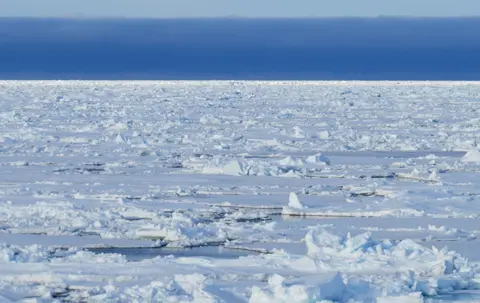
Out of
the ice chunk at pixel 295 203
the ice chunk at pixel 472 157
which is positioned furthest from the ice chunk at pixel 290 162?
the ice chunk at pixel 295 203

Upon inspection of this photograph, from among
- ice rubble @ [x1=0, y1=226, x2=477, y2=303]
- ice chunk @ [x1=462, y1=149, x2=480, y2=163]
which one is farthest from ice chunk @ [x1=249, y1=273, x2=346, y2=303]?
ice chunk @ [x1=462, y1=149, x2=480, y2=163]

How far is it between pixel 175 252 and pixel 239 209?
1.65 m

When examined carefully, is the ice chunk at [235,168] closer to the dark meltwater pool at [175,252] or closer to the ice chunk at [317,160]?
the ice chunk at [317,160]

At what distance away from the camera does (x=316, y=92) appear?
26.7 m

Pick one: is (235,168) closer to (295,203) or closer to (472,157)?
Result: (295,203)

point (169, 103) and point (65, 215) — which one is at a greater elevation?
point (169, 103)

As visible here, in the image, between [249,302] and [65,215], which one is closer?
[249,302]

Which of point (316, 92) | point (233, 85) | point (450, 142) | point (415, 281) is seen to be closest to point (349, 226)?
point (415, 281)

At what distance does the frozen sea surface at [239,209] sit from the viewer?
601 cm

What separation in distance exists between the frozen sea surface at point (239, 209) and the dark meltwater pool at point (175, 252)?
0.04ft

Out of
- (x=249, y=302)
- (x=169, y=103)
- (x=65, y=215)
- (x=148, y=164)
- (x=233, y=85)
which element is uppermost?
(x=233, y=85)

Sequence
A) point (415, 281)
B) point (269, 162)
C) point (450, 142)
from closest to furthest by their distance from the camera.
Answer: point (415, 281) → point (269, 162) → point (450, 142)

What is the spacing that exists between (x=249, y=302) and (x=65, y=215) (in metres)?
2.98

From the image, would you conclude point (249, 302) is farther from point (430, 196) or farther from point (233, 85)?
point (233, 85)
